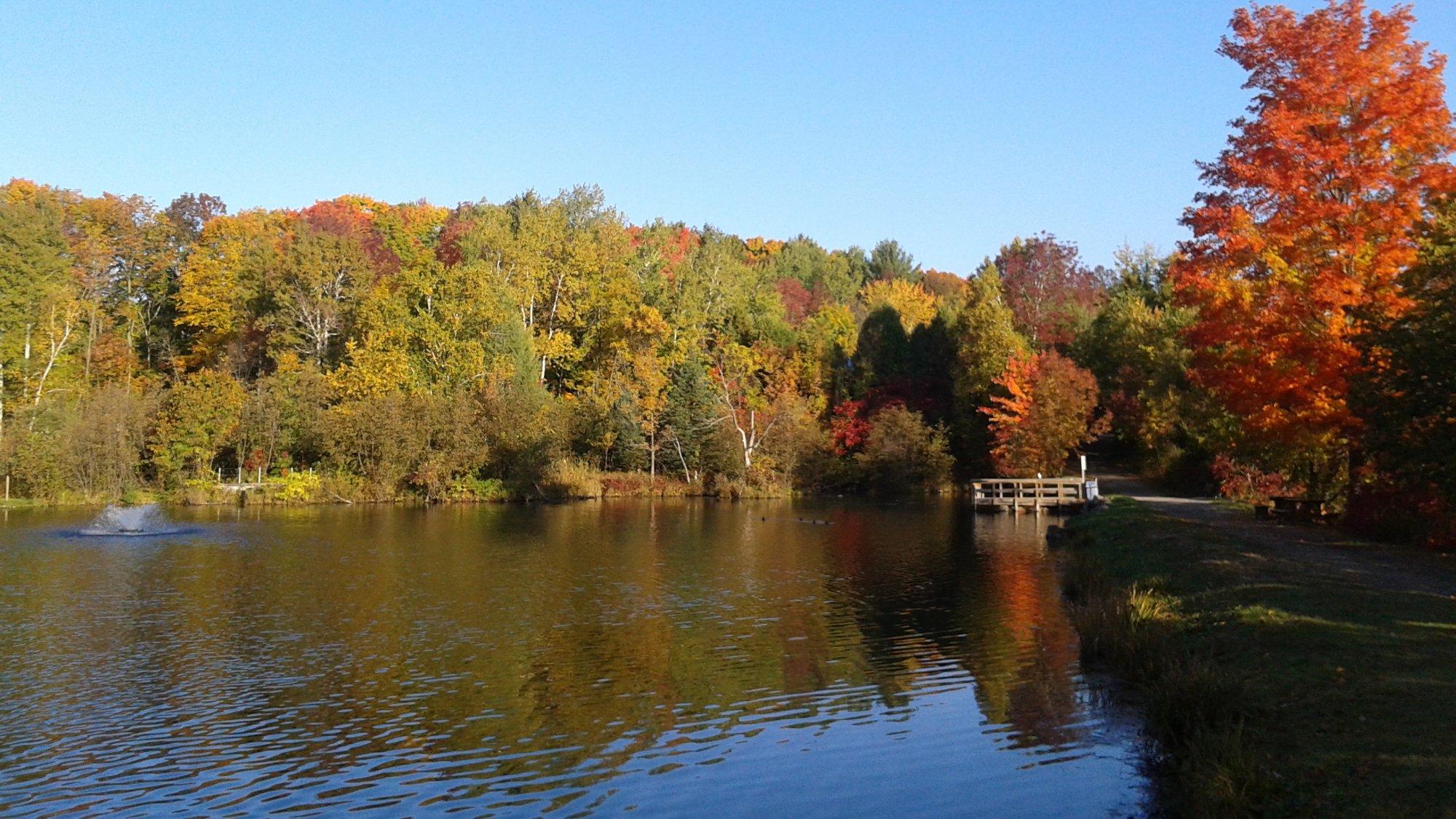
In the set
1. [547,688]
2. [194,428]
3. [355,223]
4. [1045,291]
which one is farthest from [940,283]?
[547,688]

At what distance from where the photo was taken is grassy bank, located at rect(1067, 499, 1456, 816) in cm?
748

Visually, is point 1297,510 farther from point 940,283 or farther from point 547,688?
point 940,283

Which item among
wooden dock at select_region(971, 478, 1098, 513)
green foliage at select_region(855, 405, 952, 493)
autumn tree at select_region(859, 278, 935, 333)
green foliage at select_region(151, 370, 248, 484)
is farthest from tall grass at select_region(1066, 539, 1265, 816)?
autumn tree at select_region(859, 278, 935, 333)

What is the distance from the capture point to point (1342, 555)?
17.8 metres

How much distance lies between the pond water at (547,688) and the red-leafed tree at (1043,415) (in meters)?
22.9

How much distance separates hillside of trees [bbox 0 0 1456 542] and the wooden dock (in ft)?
15.5

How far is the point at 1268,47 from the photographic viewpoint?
23906 millimetres

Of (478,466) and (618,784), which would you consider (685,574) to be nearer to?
(618,784)

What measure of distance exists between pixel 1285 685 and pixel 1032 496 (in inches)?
1297

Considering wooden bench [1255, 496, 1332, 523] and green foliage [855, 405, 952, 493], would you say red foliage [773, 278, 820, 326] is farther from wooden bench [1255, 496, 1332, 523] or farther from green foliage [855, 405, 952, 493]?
wooden bench [1255, 496, 1332, 523]

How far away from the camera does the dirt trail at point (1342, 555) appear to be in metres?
14.6

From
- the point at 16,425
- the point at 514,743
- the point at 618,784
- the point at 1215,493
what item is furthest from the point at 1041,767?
the point at 16,425

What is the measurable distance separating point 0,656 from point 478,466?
34146 millimetres

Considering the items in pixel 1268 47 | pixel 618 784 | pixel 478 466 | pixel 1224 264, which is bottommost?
pixel 618 784
